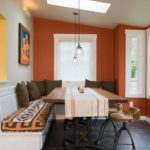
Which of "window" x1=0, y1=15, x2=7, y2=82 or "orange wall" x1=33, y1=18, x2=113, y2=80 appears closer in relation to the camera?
"window" x1=0, y1=15, x2=7, y2=82

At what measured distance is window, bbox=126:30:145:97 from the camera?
5266 millimetres

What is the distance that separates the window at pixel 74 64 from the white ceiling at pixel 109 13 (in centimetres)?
62

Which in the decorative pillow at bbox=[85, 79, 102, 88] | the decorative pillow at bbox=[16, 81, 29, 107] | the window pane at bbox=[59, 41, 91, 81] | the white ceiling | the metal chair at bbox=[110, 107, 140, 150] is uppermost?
the white ceiling

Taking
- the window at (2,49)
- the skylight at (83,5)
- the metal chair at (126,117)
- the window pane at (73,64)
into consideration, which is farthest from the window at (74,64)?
the metal chair at (126,117)

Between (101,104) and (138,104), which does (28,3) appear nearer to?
(101,104)

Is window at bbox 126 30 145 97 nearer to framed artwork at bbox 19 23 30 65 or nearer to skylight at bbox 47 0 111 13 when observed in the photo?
skylight at bbox 47 0 111 13

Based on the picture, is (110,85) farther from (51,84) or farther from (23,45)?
(23,45)

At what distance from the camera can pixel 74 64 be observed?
19.9 feet

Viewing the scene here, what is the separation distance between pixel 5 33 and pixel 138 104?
352 centimetres

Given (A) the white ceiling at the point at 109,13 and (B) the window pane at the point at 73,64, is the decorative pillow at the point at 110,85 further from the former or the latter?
(A) the white ceiling at the point at 109,13

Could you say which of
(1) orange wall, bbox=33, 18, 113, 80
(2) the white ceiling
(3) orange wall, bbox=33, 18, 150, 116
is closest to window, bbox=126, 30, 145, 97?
(2) the white ceiling

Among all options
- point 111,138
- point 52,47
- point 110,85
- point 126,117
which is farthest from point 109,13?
point 111,138

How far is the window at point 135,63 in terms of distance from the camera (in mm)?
5266

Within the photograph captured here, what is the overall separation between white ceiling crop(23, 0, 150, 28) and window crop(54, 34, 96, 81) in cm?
62
